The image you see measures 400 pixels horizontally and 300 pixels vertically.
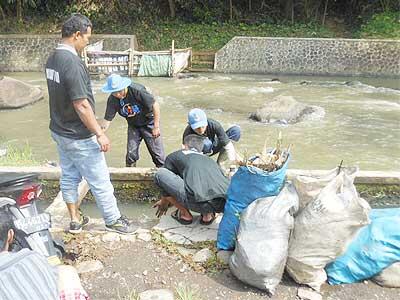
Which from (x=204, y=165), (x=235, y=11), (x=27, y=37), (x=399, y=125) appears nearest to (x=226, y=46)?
(x=235, y=11)

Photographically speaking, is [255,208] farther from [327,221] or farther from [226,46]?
[226,46]

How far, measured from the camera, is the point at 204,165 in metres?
3.98

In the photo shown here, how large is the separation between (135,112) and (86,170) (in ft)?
5.24

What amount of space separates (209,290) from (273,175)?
917 mm

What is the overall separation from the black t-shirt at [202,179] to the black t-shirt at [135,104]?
1.25m

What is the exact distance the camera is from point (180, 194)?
4.00 metres

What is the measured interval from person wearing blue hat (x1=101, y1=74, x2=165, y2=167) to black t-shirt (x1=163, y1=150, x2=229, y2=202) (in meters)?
1.17

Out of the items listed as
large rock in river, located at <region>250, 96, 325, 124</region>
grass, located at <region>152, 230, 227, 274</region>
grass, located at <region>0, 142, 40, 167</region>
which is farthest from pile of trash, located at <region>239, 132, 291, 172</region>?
large rock in river, located at <region>250, 96, 325, 124</region>

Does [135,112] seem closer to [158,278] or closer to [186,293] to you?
[158,278]

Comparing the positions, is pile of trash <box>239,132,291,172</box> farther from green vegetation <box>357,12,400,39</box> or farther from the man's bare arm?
green vegetation <box>357,12,400,39</box>

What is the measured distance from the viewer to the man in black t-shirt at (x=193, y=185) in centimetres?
388

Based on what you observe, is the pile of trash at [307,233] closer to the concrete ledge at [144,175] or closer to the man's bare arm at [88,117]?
the man's bare arm at [88,117]

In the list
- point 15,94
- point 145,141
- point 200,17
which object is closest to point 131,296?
point 145,141

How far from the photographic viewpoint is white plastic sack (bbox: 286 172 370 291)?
10.6 feet
